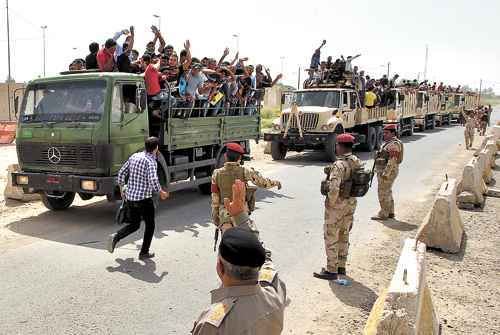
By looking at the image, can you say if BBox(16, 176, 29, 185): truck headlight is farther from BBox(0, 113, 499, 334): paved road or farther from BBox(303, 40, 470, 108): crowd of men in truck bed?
BBox(303, 40, 470, 108): crowd of men in truck bed

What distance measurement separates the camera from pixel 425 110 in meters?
29.9

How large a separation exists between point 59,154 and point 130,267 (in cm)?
262

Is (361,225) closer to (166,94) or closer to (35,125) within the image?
(166,94)

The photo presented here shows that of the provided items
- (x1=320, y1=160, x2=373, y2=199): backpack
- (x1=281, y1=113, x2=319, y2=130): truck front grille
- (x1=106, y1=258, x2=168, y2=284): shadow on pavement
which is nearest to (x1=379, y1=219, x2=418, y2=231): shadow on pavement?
(x1=320, y1=160, x2=373, y2=199): backpack

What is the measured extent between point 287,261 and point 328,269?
27.7 inches

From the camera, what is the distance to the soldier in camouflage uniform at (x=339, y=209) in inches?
204

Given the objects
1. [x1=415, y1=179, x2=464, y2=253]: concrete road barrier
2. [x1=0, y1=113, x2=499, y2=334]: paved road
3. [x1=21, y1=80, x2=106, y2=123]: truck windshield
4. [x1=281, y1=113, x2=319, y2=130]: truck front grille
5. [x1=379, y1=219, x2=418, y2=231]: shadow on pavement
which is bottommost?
[x1=0, y1=113, x2=499, y2=334]: paved road

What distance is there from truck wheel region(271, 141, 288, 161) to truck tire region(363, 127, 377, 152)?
438 centimetres

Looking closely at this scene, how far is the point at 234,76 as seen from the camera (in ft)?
35.6

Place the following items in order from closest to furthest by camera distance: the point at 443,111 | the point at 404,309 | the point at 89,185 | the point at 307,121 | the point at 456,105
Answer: the point at 404,309 → the point at 89,185 → the point at 307,121 → the point at 443,111 → the point at 456,105

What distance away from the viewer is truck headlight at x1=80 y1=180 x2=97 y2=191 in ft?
23.0

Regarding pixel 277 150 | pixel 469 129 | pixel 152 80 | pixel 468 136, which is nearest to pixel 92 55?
pixel 152 80

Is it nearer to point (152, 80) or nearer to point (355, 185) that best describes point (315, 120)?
point (152, 80)

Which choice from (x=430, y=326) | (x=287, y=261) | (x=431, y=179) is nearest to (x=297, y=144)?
(x=431, y=179)
